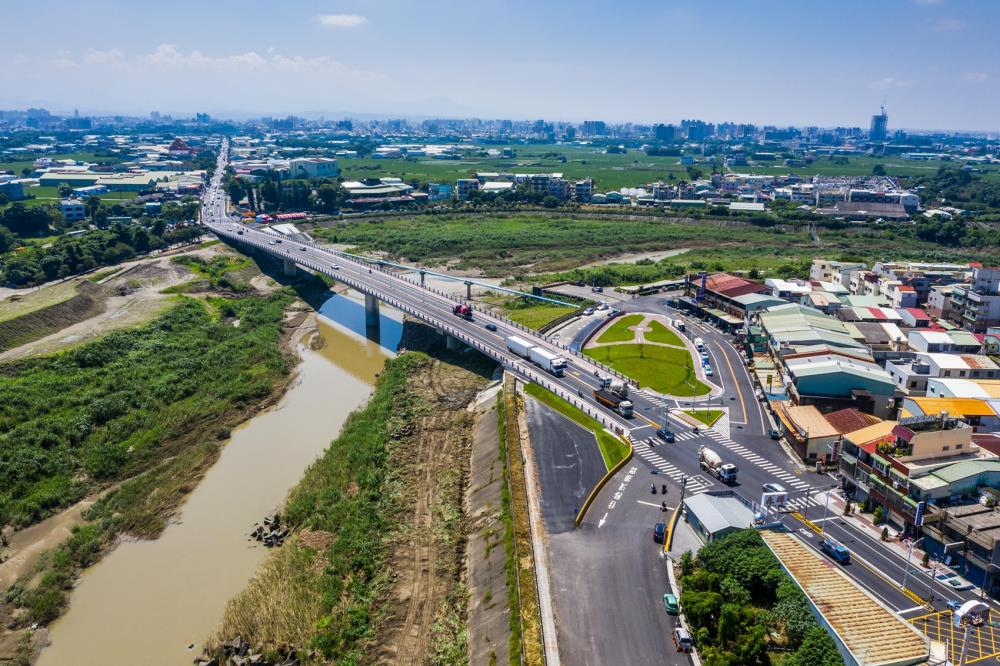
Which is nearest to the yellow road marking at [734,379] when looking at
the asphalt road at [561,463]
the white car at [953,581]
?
the asphalt road at [561,463]

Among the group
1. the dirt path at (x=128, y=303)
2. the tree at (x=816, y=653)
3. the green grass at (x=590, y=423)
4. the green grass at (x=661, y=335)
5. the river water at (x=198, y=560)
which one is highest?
the tree at (x=816, y=653)

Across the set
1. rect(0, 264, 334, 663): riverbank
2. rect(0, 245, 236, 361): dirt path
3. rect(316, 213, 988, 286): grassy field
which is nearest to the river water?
rect(0, 264, 334, 663): riverbank

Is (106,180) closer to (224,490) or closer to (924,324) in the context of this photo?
(224,490)

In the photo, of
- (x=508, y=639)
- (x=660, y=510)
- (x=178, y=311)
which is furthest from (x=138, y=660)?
(x=178, y=311)

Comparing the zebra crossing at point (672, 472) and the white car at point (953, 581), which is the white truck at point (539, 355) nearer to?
the zebra crossing at point (672, 472)

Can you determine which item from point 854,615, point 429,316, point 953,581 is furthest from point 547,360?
point 953,581
